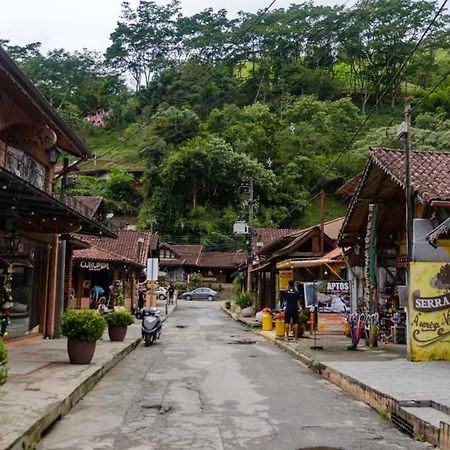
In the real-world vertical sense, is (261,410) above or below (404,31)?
below

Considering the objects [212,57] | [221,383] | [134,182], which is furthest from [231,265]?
[221,383]

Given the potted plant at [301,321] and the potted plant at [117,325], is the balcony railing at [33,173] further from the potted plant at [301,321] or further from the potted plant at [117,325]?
the potted plant at [301,321]

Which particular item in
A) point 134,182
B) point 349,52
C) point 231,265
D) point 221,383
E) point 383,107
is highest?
point 349,52

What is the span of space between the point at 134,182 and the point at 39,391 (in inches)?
2677

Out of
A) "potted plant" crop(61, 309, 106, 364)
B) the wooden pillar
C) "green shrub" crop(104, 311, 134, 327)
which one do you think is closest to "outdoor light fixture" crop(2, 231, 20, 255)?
the wooden pillar

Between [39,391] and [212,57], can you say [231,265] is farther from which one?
[39,391]

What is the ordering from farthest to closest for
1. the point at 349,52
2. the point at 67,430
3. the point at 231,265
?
1. the point at 349,52
2. the point at 231,265
3. the point at 67,430

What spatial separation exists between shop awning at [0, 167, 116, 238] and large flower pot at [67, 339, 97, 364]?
9.60 ft

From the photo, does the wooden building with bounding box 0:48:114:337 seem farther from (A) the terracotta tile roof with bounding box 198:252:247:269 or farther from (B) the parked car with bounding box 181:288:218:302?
(A) the terracotta tile roof with bounding box 198:252:247:269

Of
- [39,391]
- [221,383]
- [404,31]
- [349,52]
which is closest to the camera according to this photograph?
[39,391]

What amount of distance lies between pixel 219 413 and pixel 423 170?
9.47 m

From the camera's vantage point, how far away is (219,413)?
26.3 ft

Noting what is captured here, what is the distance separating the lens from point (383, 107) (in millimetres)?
90375

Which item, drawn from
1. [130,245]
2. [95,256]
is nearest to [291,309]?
[95,256]
